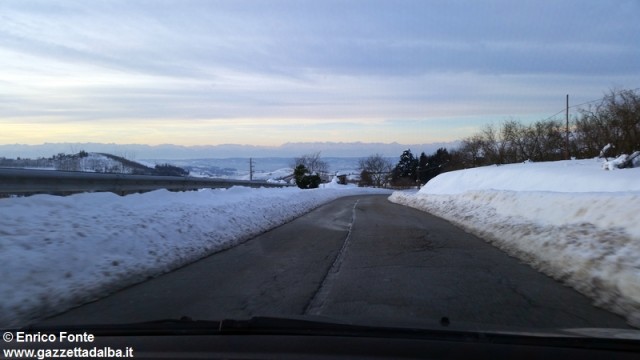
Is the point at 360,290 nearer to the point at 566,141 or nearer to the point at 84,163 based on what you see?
the point at 84,163

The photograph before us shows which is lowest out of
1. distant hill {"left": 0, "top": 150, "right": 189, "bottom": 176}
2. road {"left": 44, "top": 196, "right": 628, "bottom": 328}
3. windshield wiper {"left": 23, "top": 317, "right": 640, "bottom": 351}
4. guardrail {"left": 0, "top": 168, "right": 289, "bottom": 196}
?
road {"left": 44, "top": 196, "right": 628, "bottom": 328}

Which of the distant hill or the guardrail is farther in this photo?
the distant hill

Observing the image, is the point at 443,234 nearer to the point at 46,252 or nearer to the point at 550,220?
the point at 550,220

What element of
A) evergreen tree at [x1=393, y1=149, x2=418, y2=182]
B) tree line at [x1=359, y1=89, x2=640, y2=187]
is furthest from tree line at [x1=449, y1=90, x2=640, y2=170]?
evergreen tree at [x1=393, y1=149, x2=418, y2=182]

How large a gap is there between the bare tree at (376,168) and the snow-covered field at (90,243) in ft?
463

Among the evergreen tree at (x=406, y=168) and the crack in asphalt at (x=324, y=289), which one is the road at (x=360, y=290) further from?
the evergreen tree at (x=406, y=168)

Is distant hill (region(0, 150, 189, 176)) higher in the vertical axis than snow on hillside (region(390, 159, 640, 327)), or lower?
higher

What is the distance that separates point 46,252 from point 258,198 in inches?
549

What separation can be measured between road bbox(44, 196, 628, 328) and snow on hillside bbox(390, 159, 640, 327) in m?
0.39

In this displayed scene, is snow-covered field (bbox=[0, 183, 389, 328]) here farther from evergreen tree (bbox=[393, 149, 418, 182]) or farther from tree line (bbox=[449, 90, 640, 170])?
evergreen tree (bbox=[393, 149, 418, 182])

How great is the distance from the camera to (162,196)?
16047 millimetres

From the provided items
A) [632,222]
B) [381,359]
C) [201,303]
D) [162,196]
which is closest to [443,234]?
[632,222]

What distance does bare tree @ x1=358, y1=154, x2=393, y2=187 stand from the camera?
156 meters

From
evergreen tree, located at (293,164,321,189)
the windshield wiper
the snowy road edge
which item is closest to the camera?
the windshield wiper
